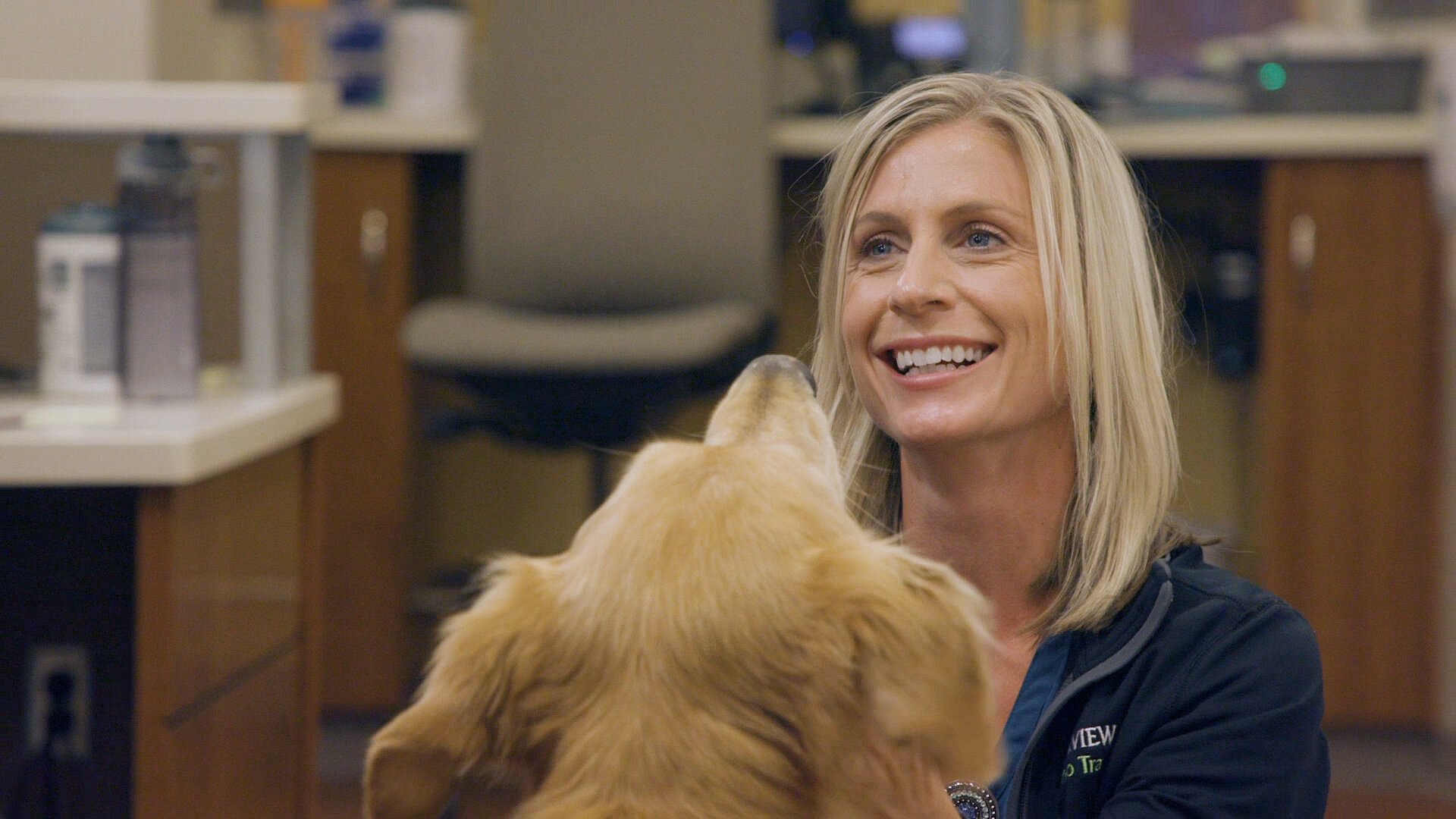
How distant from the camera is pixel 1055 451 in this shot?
1.49 metres

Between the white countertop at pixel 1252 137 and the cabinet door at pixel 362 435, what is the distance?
80cm

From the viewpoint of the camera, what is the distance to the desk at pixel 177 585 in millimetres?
1601

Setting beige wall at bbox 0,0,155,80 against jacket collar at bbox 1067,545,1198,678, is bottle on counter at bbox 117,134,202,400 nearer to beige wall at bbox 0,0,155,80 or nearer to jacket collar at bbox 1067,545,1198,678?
beige wall at bbox 0,0,155,80

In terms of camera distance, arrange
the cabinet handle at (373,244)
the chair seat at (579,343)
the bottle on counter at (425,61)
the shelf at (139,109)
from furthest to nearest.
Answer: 1. the bottle on counter at (425,61)
2. the cabinet handle at (373,244)
3. the chair seat at (579,343)
4. the shelf at (139,109)

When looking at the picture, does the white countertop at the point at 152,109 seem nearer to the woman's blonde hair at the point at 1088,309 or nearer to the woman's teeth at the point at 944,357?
the woman's blonde hair at the point at 1088,309

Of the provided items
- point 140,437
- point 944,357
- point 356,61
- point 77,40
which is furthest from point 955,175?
point 356,61

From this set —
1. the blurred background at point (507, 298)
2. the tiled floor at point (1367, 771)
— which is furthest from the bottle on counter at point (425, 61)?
the tiled floor at point (1367, 771)

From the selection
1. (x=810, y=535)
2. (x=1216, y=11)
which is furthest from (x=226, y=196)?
(x=1216, y=11)

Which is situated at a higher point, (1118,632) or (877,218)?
(877,218)

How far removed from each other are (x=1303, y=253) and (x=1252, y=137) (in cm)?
24

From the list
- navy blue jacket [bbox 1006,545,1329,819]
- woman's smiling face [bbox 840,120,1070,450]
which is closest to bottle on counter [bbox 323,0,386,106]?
woman's smiling face [bbox 840,120,1070,450]

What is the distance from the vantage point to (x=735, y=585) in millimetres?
1072

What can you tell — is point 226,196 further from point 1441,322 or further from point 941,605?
point 1441,322

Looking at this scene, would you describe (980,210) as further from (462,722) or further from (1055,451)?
(462,722)
